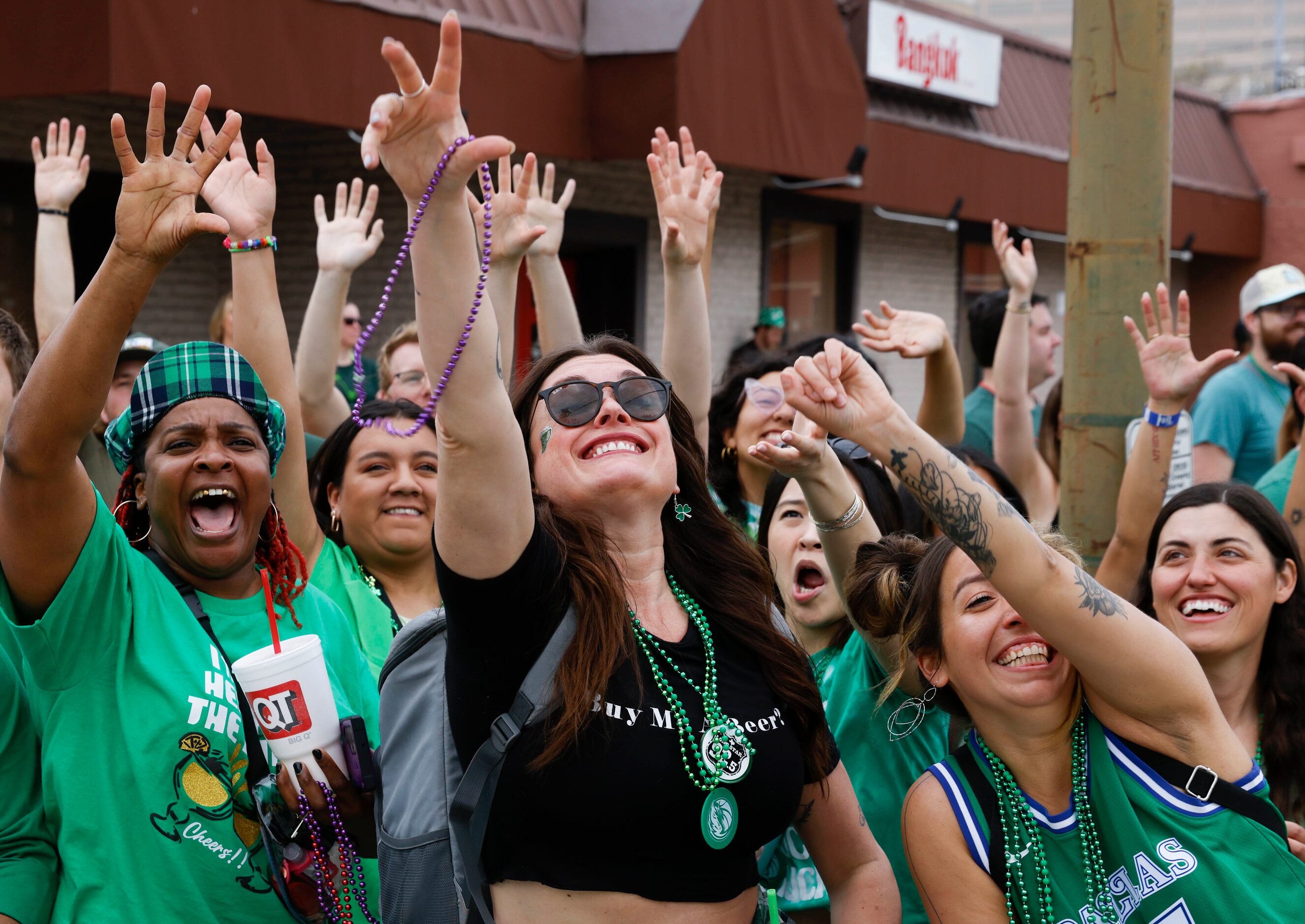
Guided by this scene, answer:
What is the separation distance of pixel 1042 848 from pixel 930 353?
1.86 meters

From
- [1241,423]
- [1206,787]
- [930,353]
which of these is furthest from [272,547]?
[1241,423]

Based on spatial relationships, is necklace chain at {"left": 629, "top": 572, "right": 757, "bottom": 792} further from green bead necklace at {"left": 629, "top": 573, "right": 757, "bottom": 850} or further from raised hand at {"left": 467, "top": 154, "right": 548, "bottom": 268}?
raised hand at {"left": 467, "top": 154, "right": 548, "bottom": 268}

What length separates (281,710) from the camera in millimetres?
2291

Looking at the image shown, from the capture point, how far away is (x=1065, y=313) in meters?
3.34

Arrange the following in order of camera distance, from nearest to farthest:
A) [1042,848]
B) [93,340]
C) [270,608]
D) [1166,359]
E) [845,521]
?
[93,340] < [1042,848] < [270,608] < [845,521] < [1166,359]

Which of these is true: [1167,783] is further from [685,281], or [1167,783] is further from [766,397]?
[766,397]

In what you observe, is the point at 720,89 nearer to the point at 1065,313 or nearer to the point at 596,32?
the point at 596,32

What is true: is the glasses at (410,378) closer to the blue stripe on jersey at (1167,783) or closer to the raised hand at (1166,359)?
the raised hand at (1166,359)

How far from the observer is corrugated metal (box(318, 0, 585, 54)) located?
23.1 feet

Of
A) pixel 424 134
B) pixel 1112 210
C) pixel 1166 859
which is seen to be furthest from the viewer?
pixel 1112 210

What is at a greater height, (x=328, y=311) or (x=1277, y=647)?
(x=328, y=311)

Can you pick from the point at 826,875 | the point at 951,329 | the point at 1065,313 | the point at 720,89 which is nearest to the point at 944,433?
the point at 1065,313

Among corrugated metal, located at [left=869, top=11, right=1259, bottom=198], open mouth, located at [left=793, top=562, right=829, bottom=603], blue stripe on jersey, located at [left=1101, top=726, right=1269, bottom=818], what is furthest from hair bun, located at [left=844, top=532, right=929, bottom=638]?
corrugated metal, located at [left=869, top=11, right=1259, bottom=198]

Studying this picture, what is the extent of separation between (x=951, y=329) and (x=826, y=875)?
440 inches
